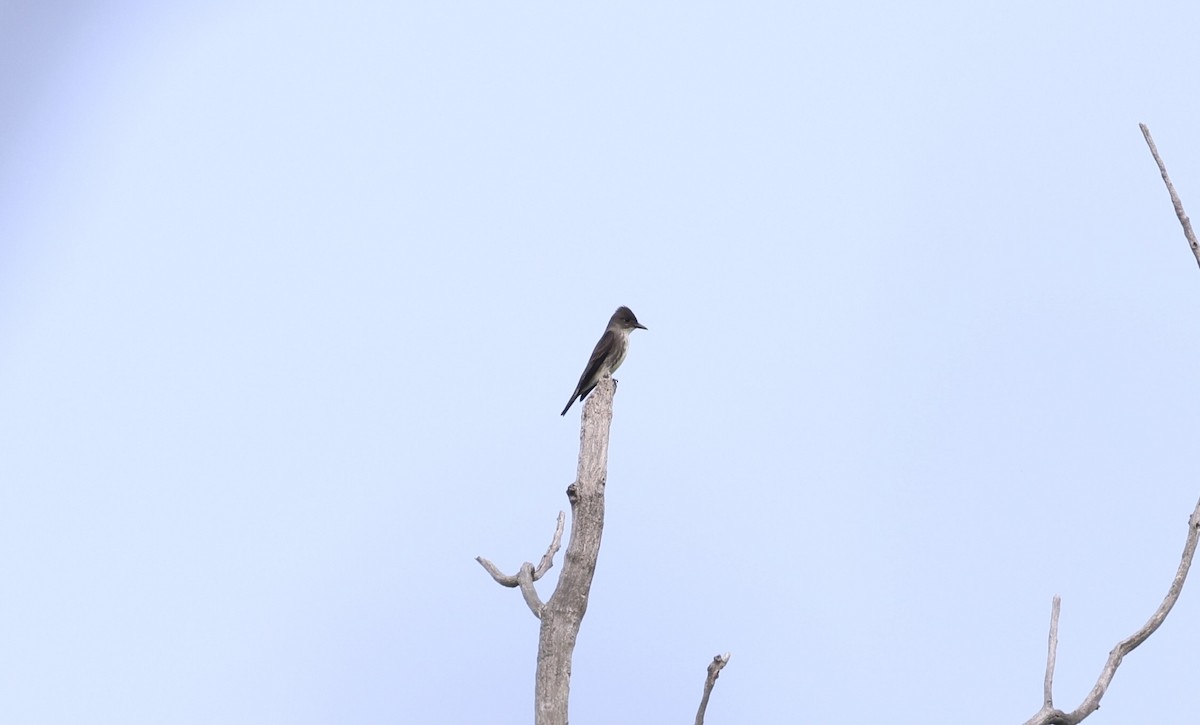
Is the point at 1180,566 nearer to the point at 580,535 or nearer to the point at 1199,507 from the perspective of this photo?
the point at 1199,507

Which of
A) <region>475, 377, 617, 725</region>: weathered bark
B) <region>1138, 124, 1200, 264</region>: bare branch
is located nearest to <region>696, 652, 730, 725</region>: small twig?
<region>475, 377, 617, 725</region>: weathered bark

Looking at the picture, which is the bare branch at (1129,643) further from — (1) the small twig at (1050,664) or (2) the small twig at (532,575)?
(2) the small twig at (532,575)

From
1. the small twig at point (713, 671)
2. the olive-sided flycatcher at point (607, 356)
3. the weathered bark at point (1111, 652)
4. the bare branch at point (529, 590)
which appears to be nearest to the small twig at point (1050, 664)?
the weathered bark at point (1111, 652)

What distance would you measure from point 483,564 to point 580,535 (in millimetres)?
Answer: 854

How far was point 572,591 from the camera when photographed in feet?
23.4

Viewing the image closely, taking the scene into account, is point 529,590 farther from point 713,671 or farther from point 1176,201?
point 1176,201

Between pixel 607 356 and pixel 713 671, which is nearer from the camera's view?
pixel 713 671

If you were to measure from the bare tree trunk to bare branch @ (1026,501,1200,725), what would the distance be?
2.43 metres

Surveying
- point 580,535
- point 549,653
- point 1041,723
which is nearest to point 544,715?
point 549,653

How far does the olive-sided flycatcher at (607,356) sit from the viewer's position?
1077cm

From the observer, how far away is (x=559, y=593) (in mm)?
7168

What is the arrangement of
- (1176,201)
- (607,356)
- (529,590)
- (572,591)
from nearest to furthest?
(1176,201) → (572,591) → (529,590) → (607,356)

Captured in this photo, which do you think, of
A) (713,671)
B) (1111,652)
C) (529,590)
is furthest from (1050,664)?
(529,590)

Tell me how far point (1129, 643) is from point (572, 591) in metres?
2.85
